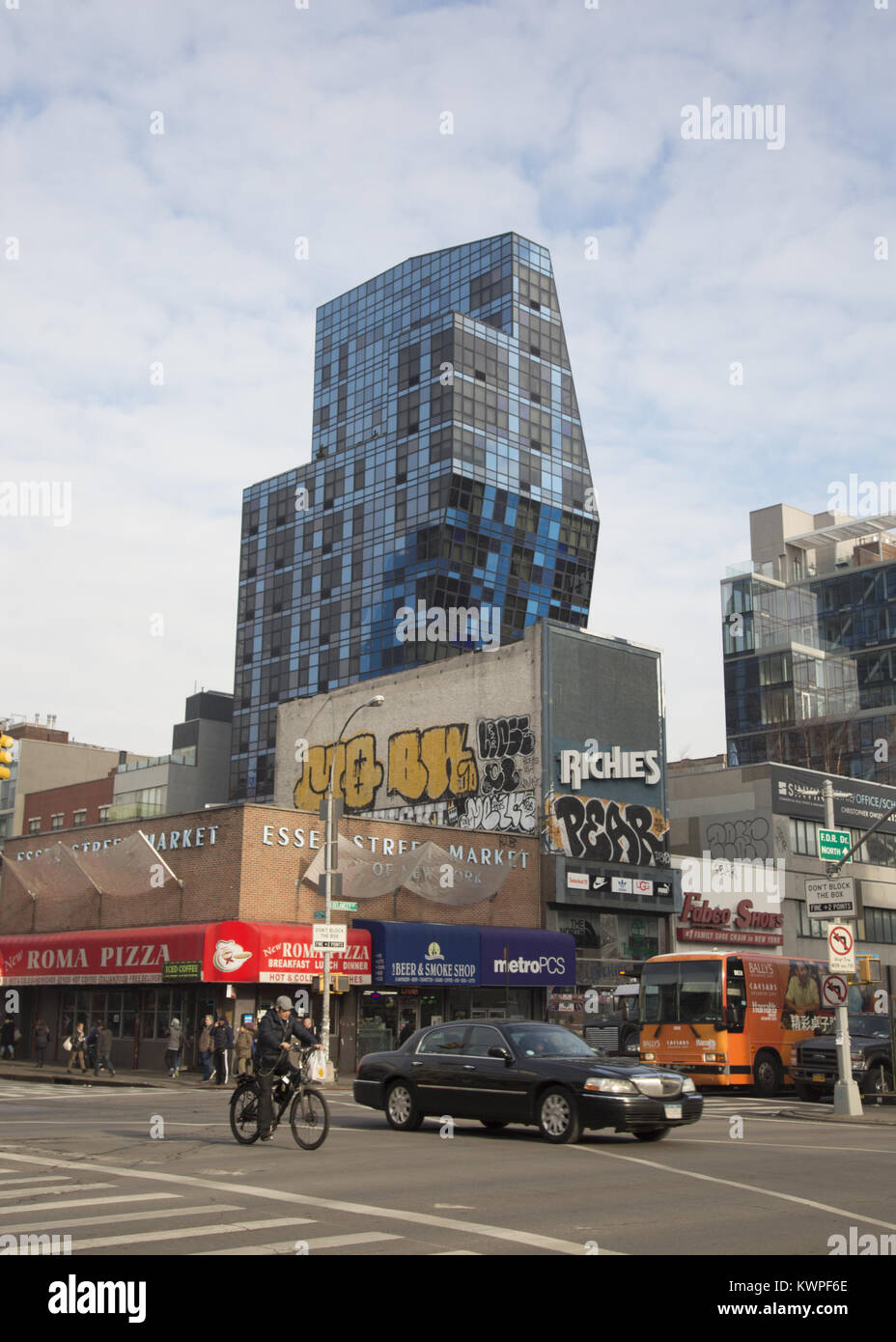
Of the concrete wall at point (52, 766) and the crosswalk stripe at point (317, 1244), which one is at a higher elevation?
the concrete wall at point (52, 766)

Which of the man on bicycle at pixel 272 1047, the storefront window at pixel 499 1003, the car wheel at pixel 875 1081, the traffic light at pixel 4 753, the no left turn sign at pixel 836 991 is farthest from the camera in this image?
the storefront window at pixel 499 1003

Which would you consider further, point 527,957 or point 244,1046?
point 527,957

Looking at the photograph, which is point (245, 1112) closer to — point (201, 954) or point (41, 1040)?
point (201, 954)

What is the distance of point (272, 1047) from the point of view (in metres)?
15.2

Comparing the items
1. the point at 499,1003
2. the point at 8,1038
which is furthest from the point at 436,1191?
the point at 8,1038

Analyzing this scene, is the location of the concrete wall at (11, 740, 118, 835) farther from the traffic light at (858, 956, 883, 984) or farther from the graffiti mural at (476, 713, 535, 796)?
the traffic light at (858, 956, 883, 984)

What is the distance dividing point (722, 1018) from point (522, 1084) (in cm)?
1534

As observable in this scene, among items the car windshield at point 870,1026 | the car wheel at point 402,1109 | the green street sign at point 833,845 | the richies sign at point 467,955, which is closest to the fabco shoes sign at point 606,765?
the richies sign at point 467,955

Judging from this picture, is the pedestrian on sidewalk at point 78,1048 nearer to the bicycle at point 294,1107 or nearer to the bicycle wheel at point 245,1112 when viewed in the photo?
the bicycle wheel at point 245,1112

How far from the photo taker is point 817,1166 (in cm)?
1478

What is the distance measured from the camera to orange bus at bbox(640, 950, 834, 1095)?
31188 millimetres

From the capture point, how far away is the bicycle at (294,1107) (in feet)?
50.0

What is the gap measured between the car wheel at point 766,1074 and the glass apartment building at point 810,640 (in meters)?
80.0
